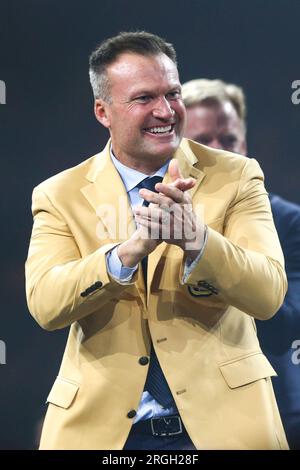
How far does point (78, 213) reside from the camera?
6.08 feet

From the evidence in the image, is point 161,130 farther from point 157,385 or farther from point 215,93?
point 215,93

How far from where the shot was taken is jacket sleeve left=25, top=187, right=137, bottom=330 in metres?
1.69

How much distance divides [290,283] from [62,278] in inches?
37.6

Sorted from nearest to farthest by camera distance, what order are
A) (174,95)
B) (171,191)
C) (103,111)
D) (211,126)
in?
(171,191)
(174,95)
(103,111)
(211,126)

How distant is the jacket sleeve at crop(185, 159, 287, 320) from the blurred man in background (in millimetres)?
603

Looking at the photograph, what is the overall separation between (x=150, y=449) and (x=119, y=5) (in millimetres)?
1254

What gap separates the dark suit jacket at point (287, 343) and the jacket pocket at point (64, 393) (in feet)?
2.62

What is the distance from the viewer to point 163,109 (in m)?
1.80

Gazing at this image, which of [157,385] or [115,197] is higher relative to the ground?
[115,197]

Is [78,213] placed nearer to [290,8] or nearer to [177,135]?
[177,135]
